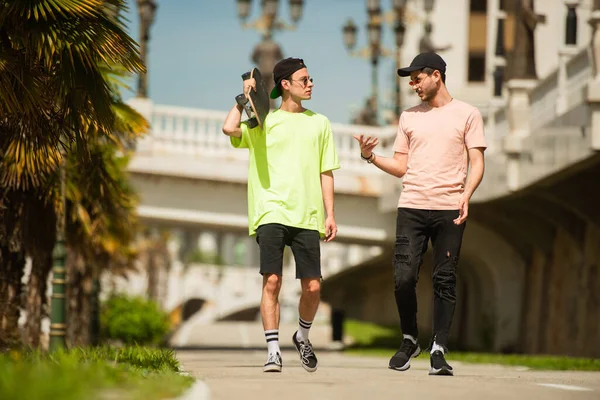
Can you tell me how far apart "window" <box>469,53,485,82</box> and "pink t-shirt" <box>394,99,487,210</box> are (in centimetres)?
4554

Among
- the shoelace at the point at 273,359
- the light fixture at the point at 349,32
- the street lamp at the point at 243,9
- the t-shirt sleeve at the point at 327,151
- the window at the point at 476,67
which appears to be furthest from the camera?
the window at the point at 476,67

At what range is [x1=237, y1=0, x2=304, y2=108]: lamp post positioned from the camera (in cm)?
2916

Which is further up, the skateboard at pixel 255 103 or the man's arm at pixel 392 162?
the skateboard at pixel 255 103

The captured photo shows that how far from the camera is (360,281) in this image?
223 feet

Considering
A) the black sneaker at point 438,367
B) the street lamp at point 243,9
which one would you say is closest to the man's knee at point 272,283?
the black sneaker at point 438,367

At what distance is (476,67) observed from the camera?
54.7 m

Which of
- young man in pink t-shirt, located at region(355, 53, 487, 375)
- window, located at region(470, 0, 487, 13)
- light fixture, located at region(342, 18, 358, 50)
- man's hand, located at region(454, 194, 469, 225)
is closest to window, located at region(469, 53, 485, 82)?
window, located at region(470, 0, 487, 13)

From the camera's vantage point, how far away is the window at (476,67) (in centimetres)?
5456

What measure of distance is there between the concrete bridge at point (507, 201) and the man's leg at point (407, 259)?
10078 mm

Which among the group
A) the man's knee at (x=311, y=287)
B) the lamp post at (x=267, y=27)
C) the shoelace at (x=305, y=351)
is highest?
the lamp post at (x=267, y=27)

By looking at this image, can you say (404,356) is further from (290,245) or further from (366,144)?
(366,144)

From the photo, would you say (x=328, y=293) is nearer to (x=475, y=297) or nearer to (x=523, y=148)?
(x=475, y=297)

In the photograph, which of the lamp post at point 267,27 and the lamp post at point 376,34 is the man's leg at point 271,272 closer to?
the lamp post at point 267,27

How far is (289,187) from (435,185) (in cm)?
96
